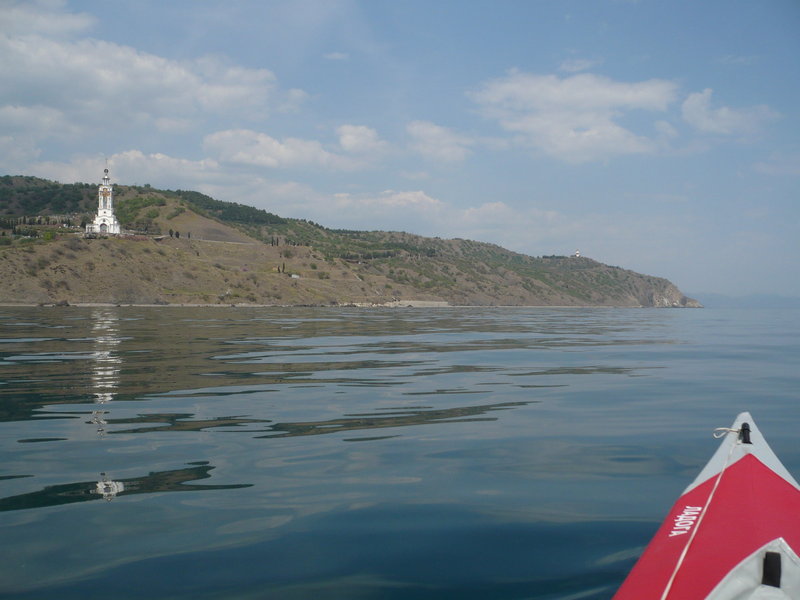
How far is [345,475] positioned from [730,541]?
15.5 feet

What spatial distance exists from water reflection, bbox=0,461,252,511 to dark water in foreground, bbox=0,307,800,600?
36 millimetres

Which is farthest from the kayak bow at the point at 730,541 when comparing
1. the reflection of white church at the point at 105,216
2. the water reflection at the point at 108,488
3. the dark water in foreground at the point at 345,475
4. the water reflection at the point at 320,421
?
the reflection of white church at the point at 105,216

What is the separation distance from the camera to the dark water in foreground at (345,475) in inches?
197

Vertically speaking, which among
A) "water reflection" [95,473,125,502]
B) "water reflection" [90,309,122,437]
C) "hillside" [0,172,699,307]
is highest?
"hillside" [0,172,699,307]

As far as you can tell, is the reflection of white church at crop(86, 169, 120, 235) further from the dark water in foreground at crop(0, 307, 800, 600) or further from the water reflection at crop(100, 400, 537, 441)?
the water reflection at crop(100, 400, 537, 441)

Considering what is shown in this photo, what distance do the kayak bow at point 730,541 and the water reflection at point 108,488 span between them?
4.64m

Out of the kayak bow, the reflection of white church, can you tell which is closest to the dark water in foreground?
the kayak bow

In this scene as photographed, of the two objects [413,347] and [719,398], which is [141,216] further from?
[719,398]

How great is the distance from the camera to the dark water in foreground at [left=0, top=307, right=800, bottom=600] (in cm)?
500

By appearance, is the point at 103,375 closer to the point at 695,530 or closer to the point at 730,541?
the point at 695,530

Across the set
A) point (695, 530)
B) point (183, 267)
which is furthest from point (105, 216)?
point (695, 530)

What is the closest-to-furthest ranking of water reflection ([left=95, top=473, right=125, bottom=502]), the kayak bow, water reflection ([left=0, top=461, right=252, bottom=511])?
the kayak bow
water reflection ([left=0, top=461, right=252, bottom=511])
water reflection ([left=95, top=473, right=125, bottom=502])

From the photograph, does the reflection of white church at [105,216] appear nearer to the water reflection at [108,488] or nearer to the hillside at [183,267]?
the hillside at [183,267]

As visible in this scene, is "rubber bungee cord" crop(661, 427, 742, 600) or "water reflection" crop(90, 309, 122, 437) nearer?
"rubber bungee cord" crop(661, 427, 742, 600)
